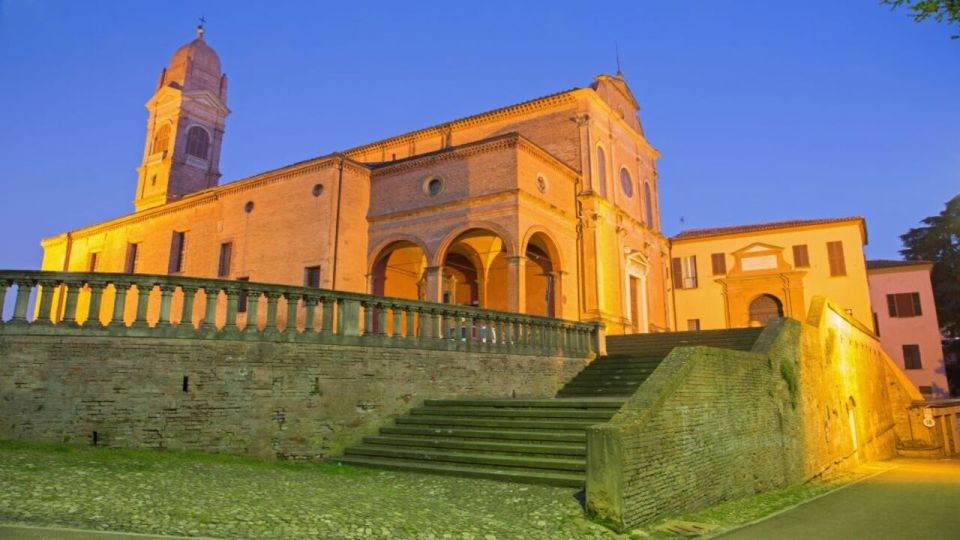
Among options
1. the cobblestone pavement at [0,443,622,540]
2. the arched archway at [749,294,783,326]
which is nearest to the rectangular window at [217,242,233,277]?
the cobblestone pavement at [0,443,622,540]

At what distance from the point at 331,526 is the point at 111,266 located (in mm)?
31413

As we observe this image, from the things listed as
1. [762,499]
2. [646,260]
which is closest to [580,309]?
[646,260]

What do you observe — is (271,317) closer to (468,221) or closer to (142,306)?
(142,306)

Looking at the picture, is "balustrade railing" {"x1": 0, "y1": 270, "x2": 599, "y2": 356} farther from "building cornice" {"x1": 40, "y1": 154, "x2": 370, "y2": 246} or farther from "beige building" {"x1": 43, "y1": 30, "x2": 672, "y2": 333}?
"building cornice" {"x1": 40, "y1": 154, "x2": 370, "y2": 246}

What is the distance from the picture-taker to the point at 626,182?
28172 millimetres

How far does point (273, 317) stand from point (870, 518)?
9.28 meters

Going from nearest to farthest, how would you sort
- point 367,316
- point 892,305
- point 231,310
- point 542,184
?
1. point 231,310
2. point 367,316
3. point 542,184
4. point 892,305

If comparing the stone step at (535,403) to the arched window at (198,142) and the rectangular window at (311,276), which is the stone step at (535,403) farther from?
the arched window at (198,142)

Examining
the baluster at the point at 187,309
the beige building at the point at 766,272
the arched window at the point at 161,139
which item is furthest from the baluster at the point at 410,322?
the arched window at the point at 161,139

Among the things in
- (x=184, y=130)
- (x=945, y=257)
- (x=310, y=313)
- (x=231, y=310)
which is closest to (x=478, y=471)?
(x=310, y=313)

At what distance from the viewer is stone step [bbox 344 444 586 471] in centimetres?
789

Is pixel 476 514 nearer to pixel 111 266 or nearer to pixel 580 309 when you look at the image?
pixel 580 309

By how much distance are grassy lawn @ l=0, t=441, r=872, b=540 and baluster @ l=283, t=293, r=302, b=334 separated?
2295 millimetres

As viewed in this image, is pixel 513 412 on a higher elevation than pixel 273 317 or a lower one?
lower
